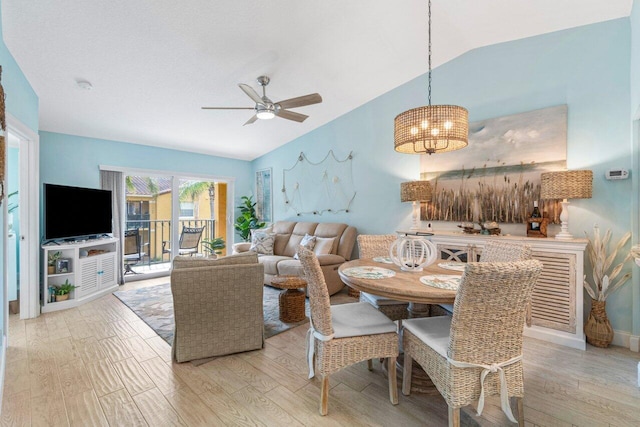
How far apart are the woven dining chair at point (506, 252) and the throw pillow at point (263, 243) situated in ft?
Answer: 11.5

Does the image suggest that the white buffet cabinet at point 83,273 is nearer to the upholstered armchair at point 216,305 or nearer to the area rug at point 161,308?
the area rug at point 161,308

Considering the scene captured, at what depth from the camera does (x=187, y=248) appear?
5590 millimetres

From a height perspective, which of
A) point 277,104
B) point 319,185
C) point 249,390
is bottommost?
point 249,390

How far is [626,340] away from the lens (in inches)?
101

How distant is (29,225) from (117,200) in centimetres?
167

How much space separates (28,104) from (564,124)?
573 centimetres

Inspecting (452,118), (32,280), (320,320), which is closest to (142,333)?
(32,280)

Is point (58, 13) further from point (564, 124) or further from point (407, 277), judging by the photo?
point (564, 124)

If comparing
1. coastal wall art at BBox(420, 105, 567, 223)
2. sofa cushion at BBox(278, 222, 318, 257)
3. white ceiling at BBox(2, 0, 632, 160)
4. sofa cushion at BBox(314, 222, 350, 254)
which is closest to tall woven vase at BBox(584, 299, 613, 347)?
coastal wall art at BBox(420, 105, 567, 223)

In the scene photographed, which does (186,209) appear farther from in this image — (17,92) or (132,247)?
(17,92)

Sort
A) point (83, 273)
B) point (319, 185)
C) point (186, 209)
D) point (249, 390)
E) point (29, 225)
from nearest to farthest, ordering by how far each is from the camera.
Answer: point (249, 390) < point (29, 225) < point (83, 273) < point (319, 185) < point (186, 209)

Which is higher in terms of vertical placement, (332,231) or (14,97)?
(14,97)

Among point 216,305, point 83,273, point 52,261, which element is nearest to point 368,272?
point 216,305

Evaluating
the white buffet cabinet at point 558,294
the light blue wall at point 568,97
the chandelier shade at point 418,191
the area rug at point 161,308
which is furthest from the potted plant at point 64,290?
the white buffet cabinet at point 558,294
